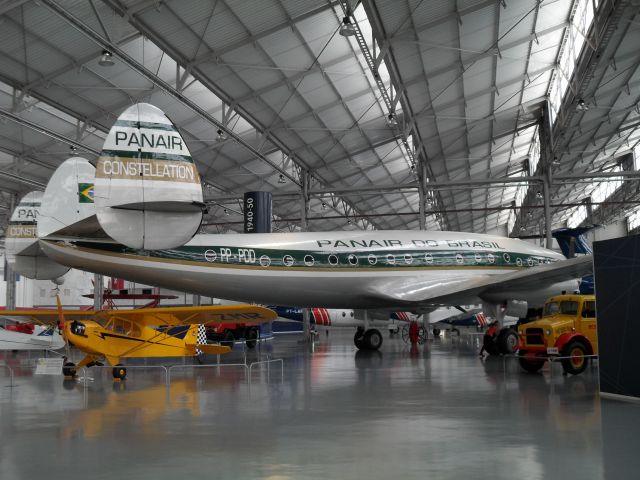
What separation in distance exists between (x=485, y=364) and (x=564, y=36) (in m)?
17.7

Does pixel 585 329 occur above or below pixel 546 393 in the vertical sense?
above

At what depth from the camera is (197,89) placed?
2672 centimetres

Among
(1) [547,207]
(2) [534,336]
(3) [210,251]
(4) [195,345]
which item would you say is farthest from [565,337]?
(1) [547,207]

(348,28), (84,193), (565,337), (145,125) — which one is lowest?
(565,337)

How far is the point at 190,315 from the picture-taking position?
648 inches

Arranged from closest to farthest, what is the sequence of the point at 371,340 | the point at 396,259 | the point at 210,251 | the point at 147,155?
the point at 147,155 → the point at 210,251 → the point at 396,259 → the point at 371,340

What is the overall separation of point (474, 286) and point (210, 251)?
29.0ft

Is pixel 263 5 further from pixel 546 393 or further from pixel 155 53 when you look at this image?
pixel 546 393

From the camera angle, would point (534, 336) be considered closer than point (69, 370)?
Yes

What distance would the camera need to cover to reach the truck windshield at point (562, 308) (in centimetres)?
1543

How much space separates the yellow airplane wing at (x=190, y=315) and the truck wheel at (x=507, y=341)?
28.7 feet

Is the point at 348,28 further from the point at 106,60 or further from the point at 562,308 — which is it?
the point at 562,308

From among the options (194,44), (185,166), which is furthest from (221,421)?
(194,44)

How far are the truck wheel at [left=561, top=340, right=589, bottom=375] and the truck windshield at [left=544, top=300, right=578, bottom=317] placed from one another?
3.24 feet
